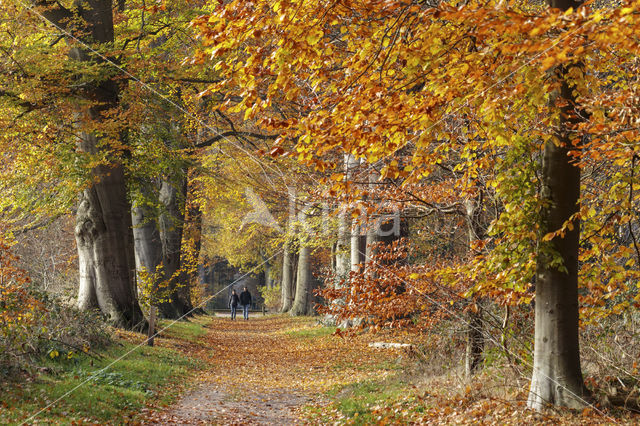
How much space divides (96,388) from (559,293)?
5956 mm

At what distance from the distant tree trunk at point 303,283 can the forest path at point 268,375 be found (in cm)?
637

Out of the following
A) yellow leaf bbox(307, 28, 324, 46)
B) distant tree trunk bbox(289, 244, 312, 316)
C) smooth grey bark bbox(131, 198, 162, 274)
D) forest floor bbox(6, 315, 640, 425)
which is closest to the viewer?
yellow leaf bbox(307, 28, 324, 46)

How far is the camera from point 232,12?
19.0 ft

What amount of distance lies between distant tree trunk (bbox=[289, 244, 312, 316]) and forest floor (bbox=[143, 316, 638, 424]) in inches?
442

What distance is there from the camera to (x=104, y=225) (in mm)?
14492

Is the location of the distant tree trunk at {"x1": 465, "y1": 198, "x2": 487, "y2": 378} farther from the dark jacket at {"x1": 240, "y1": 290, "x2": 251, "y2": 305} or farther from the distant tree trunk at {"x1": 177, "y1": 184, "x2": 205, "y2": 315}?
the dark jacket at {"x1": 240, "y1": 290, "x2": 251, "y2": 305}

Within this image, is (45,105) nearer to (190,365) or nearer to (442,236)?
(190,365)

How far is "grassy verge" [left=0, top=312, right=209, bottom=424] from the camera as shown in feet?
22.0

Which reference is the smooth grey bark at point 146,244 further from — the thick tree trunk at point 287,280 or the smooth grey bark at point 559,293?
the smooth grey bark at point 559,293

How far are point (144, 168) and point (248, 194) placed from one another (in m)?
→ 9.51

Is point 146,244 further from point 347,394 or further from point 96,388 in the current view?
point 96,388

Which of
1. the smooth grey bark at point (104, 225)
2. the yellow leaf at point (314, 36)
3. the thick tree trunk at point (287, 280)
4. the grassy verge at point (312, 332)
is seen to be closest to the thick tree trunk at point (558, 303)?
the yellow leaf at point (314, 36)

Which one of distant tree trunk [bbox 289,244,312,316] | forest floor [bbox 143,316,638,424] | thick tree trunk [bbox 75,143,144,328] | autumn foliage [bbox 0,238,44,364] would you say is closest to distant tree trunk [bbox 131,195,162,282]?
forest floor [bbox 143,316,638,424]

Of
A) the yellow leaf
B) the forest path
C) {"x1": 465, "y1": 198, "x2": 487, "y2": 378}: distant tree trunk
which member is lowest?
the forest path
